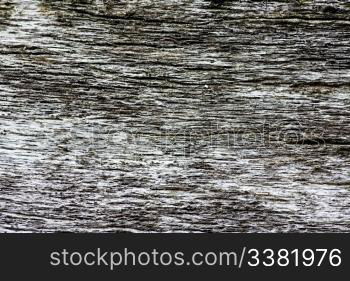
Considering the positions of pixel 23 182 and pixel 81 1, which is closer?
pixel 81 1

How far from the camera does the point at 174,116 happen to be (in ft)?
5.14

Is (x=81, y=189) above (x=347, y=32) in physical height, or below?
below

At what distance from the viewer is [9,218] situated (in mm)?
1646

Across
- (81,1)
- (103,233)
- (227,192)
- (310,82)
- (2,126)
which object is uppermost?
(81,1)

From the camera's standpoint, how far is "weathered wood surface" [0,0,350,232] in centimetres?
151

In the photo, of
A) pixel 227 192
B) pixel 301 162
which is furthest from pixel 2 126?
pixel 301 162

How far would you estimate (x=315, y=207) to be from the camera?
1618mm

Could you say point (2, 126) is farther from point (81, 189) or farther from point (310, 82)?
point (310, 82)

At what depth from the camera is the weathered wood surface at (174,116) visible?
59.4 inches

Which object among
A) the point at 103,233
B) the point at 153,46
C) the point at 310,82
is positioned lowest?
the point at 103,233

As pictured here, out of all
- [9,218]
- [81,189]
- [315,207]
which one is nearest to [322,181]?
[315,207]

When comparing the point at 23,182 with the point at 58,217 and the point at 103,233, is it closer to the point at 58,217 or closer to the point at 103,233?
the point at 58,217

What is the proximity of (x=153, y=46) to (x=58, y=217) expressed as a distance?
72 cm

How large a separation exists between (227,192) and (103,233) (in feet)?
1.58
